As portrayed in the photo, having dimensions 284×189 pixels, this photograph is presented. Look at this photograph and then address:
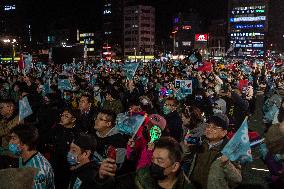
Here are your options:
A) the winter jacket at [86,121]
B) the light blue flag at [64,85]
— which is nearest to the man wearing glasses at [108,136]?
the winter jacket at [86,121]

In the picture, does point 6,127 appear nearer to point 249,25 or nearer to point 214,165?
point 214,165

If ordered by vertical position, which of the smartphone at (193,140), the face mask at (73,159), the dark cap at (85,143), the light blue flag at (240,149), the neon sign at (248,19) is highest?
the neon sign at (248,19)

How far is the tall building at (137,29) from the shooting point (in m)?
135

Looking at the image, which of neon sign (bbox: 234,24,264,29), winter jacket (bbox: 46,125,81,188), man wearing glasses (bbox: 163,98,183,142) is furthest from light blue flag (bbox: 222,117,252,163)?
neon sign (bbox: 234,24,264,29)

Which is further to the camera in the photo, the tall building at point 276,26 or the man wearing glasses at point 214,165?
the tall building at point 276,26

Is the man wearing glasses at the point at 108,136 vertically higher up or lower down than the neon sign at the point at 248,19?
lower down

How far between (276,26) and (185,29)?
63376mm

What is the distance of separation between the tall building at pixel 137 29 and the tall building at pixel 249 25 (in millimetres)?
37550

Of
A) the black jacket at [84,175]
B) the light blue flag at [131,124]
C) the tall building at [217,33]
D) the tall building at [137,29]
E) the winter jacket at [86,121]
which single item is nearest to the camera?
the black jacket at [84,175]

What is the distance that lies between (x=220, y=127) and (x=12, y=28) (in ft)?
496

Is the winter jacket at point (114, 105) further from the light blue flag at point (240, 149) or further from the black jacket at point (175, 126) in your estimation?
the light blue flag at point (240, 149)

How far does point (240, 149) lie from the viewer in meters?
3.31

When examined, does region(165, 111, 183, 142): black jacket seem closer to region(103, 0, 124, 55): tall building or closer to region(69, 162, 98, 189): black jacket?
region(69, 162, 98, 189): black jacket

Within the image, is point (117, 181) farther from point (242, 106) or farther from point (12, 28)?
point (12, 28)
